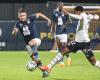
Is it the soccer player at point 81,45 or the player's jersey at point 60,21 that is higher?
the soccer player at point 81,45

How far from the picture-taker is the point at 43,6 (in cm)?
3475

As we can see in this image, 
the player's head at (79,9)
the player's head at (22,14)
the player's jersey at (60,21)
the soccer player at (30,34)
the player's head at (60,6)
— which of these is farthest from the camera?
the player's jersey at (60,21)

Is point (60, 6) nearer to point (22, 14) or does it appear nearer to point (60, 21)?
point (60, 21)

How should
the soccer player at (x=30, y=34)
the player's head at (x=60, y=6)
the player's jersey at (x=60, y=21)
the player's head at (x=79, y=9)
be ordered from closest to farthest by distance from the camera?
1. the player's head at (x=79, y=9)
2. the soccer player at (x=30, y=34)
3. the player's head at (x=60, y=6)
4. the player's jersey at (x=60, y=21)

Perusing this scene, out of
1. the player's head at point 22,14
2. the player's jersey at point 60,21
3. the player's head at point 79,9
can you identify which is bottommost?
the player's jersey at point 60,21

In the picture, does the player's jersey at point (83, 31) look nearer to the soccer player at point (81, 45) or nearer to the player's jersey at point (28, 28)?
the soccer player at point (81, 45)

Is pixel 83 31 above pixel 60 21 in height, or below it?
above

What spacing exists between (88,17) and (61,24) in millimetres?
5528

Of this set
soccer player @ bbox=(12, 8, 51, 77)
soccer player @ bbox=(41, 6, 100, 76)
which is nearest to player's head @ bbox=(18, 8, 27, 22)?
soccer player @ bbox=(12, 8, 51, 77)

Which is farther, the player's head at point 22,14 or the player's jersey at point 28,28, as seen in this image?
the player's jersey at point 28,28

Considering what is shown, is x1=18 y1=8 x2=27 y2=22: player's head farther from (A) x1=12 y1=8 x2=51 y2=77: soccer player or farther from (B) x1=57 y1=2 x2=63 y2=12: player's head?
(B) x1=57 y1=2 x2=63 y2=12: player's head

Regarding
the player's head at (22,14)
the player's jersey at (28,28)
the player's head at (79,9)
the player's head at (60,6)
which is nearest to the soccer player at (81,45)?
the player's head at (79,9)

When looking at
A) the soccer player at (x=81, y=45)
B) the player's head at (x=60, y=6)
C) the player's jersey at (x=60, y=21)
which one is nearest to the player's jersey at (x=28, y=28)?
the soccer player at (x=81, y=45)

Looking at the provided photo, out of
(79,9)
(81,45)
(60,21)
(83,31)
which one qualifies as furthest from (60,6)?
(81,45)
